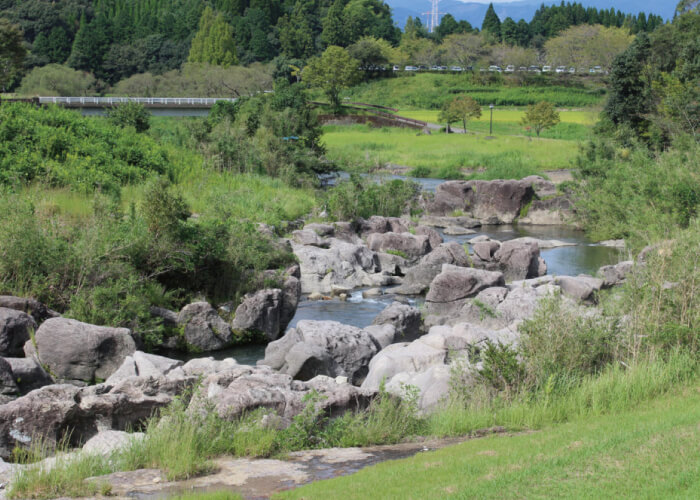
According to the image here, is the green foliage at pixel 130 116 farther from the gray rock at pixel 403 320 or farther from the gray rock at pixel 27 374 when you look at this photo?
the gray rock at pixel 27 374

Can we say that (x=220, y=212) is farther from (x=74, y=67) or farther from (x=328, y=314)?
(x=74, y=67)

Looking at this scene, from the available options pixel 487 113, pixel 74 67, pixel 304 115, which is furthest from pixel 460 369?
pixel 74 67

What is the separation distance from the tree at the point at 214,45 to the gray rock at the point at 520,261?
9277 cm

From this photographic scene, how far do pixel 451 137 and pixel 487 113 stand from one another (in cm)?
2592

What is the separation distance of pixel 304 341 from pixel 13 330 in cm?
562

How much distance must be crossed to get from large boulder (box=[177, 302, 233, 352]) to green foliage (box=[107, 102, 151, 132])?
70.2ft

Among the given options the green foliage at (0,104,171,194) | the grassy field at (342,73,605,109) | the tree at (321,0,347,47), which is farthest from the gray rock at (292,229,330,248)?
the tree at (321,0,347,47)

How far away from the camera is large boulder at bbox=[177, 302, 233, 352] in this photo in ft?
58.6

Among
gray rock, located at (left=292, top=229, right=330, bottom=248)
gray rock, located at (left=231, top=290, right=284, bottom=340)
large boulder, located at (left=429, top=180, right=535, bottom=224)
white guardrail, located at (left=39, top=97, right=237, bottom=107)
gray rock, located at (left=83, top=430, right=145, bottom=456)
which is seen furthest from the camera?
white guardrail, located at (left=39, top=97, right=237, bottom=107)

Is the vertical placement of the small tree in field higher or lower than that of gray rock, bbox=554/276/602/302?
higher

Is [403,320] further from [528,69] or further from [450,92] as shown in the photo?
[528,69]

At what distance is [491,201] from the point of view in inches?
1563

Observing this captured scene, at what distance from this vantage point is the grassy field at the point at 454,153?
52750 millimetres

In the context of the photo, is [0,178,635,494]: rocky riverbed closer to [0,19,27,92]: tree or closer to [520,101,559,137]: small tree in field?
[520,101,559,137]: small tree in field
